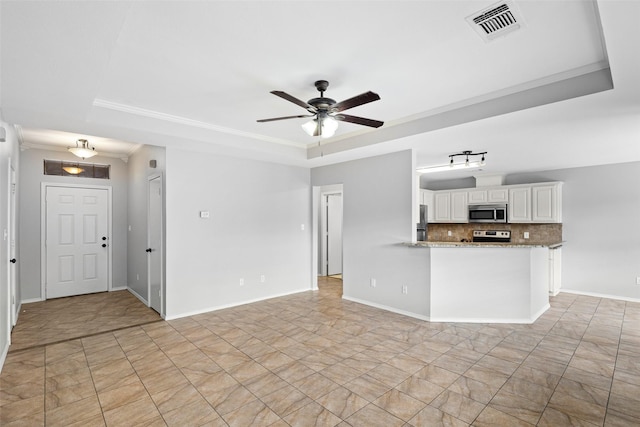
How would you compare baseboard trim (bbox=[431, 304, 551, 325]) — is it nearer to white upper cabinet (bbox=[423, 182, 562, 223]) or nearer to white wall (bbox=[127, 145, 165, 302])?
white upper cabinet (bbox=[423, 182, 562, 223])

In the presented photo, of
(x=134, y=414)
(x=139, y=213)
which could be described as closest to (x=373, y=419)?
(x=134, y=414)

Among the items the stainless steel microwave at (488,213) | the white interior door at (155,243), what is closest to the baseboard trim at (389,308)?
the white interior door at (155,243)

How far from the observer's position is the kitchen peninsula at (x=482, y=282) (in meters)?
4.32

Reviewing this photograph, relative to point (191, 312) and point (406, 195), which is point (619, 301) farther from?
point (191, 312)

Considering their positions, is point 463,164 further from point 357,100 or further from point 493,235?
point 357,100

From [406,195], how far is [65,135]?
5114 millimetres

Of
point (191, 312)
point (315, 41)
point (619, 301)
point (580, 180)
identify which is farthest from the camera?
point (580, 180)

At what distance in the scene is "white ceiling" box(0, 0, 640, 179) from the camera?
196cm

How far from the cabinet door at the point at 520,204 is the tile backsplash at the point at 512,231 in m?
0.40

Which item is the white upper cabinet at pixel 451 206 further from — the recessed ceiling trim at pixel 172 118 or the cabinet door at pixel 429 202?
the recessed ceiling trim at pixel 172 118

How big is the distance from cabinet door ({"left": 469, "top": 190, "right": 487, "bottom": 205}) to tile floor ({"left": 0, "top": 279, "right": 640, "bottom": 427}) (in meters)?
3.31

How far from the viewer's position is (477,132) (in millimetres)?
3838

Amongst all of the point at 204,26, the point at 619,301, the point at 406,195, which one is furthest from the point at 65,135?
the point at 619,301

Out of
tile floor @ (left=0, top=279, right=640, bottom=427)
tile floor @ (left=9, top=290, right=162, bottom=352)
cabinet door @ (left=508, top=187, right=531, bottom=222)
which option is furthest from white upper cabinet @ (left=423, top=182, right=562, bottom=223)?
tile floor @ (left=9, top=290, right=162, bottom=352)
